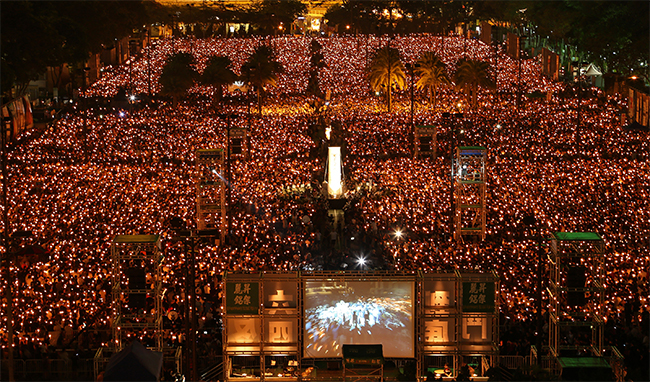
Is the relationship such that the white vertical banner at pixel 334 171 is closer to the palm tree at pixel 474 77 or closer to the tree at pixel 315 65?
the palm tree at pixel 474 77

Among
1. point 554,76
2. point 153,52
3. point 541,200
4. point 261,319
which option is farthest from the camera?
point 153,52

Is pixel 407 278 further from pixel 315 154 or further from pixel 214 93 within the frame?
pixel 214 93

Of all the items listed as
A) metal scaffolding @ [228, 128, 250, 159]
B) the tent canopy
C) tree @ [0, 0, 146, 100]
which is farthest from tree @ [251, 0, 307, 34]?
the tent canopy

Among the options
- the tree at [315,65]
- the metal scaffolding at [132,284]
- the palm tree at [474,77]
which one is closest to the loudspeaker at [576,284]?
the metal scaffolding at [132,284]

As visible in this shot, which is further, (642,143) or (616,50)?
(616,50)

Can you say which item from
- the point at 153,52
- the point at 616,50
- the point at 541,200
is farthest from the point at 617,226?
the point at 153,52
